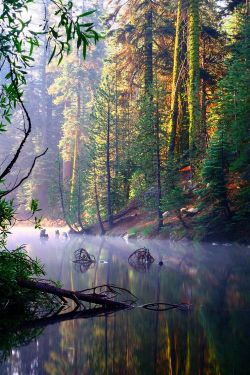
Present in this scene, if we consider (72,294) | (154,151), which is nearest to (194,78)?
(154,151)

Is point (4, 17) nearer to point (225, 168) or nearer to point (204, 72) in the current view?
point (225, 168)

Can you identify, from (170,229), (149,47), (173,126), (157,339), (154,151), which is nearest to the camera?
(157,339)

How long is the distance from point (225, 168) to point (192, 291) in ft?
45.3

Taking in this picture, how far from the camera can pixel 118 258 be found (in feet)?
65.2

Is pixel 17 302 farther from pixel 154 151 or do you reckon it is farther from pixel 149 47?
pixel 149 47

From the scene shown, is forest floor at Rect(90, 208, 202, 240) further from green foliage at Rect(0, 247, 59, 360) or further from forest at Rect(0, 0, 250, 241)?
green foliage at Rect(0, 247, 59, 360)

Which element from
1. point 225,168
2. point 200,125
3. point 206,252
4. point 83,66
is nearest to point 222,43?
point 200,125

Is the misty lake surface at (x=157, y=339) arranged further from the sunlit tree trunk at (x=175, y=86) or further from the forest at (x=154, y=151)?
the sunlit tree trunk at (x=175, y=86)

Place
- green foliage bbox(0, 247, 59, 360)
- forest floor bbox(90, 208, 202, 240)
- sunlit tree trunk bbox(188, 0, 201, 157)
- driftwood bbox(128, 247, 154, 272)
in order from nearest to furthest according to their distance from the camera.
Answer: green foliage bbox(0, 247, 59, 360) → driftwood bbox(128, 247, 154, 272) → forest floor bbox(90, 208, 202, 240) → sunlit tree trunk bbox(188, 0, 201, 157)

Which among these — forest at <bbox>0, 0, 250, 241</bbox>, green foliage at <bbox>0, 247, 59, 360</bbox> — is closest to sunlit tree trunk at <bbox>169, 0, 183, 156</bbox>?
forest at <bbox>0, 0, 250, 241</bbox>

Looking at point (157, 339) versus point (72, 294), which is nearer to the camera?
point (157, 339)

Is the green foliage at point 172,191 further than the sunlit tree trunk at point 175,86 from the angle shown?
No

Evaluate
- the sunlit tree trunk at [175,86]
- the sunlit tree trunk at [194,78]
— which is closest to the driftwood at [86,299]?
the sunlit tree trunk at [194,78]

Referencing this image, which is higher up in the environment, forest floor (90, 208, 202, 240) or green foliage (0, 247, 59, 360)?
forest floor (90, 208, 202, 240)
